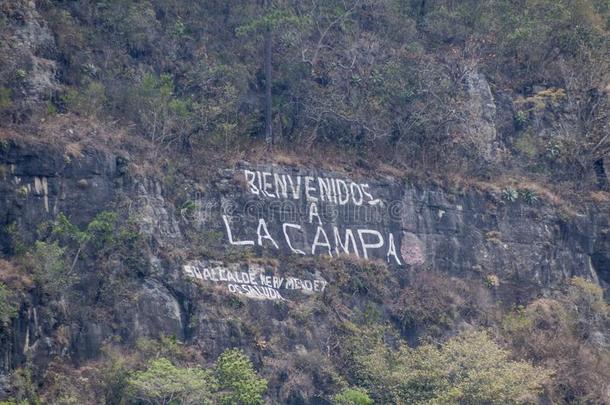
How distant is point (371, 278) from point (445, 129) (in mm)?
7259

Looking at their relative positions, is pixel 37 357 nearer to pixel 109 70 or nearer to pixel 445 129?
pixel 109 70

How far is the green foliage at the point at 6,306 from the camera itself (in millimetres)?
26359

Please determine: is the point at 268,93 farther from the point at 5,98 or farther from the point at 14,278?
the point at 14,278

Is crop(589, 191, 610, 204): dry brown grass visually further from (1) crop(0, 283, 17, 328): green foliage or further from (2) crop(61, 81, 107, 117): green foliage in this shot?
(1) crop(0, 283, 17, 328): green foliage

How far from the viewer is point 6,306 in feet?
86.8

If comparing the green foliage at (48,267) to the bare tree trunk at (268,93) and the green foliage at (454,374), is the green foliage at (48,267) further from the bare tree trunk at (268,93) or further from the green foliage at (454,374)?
the bare tree trunk at (268,93)

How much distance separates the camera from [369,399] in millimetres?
29562

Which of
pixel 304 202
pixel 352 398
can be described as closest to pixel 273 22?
pixel 304 202

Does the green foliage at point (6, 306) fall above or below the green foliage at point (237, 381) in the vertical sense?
above

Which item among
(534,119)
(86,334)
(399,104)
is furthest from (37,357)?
(534,119)

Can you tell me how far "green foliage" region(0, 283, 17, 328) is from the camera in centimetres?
2636

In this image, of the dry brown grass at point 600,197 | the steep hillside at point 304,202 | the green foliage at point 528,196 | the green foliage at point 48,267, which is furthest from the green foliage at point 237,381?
the dry brown grass at point 600,197

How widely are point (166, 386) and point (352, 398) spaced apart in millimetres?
5546

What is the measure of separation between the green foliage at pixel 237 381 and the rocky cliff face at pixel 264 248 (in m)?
1.11
